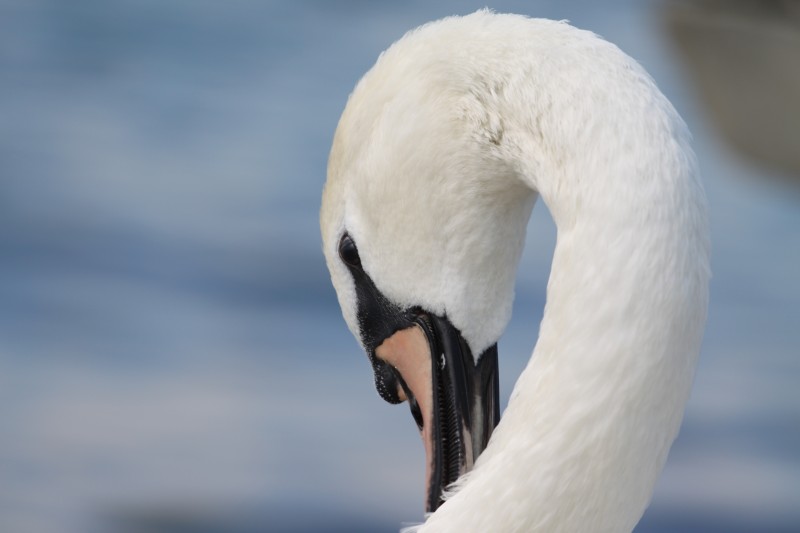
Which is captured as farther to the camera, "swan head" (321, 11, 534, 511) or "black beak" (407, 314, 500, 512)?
"black beak" (407, 314, 500, 512)

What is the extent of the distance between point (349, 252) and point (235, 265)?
6.20 metres

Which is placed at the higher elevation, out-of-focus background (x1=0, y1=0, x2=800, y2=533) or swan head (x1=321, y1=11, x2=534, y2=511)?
out-of-focus background (x1=0, y1=0, x2=800, y2=533)

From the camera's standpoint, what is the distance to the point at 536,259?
812cm

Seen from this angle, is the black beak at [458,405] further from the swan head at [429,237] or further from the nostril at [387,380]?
the nostril at [387,380]

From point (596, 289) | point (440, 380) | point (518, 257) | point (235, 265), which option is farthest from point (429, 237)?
point (235, 265)

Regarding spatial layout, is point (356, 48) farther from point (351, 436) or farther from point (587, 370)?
point (587, 370)

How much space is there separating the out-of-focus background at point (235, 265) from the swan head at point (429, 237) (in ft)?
12.6

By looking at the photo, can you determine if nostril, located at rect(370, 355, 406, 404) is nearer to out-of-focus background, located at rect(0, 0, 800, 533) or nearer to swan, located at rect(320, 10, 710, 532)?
swan, located at rect(320, 10, 710, 532)

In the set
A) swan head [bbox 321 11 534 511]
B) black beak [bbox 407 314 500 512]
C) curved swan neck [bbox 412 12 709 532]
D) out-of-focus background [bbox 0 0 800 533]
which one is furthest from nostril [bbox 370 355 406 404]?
out-of-focus background [bbox 0 0 800 533]

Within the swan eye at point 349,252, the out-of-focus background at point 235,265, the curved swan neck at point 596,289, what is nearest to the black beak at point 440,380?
the swan eye at point 349,252

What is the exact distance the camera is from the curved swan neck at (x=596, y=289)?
1.97 meters

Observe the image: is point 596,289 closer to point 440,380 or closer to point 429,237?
point 429,237

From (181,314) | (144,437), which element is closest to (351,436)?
(144,437)

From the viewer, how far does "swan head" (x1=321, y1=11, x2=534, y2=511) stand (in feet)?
7.41
